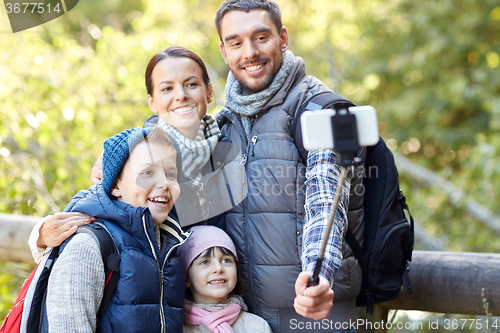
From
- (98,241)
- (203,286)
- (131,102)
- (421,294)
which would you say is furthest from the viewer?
(131,102)

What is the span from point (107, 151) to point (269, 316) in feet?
3.27

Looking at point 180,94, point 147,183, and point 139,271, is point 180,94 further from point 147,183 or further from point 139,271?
point 139,271

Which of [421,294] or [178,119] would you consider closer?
[178,119]

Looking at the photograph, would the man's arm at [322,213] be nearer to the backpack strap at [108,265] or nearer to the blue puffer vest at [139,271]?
the blue puffer vest at [139,271]

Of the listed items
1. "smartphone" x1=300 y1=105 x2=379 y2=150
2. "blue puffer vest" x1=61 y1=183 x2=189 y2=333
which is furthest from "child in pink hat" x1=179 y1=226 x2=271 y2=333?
"smartphone" x1=300 y1=105 x2=379 y2=150

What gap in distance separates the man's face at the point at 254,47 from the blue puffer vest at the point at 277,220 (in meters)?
0.12

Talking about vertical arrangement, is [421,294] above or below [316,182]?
below

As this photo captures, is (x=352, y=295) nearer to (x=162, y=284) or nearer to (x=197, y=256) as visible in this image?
(x=197, y=256)

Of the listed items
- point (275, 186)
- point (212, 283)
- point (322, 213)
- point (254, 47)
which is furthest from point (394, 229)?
point (254, 47)

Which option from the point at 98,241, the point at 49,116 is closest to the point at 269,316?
the point at 98,241

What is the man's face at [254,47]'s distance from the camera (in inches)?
85.7

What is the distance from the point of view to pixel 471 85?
932 cm

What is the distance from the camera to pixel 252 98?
7.03 feet

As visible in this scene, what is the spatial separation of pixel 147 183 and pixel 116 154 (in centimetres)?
17
